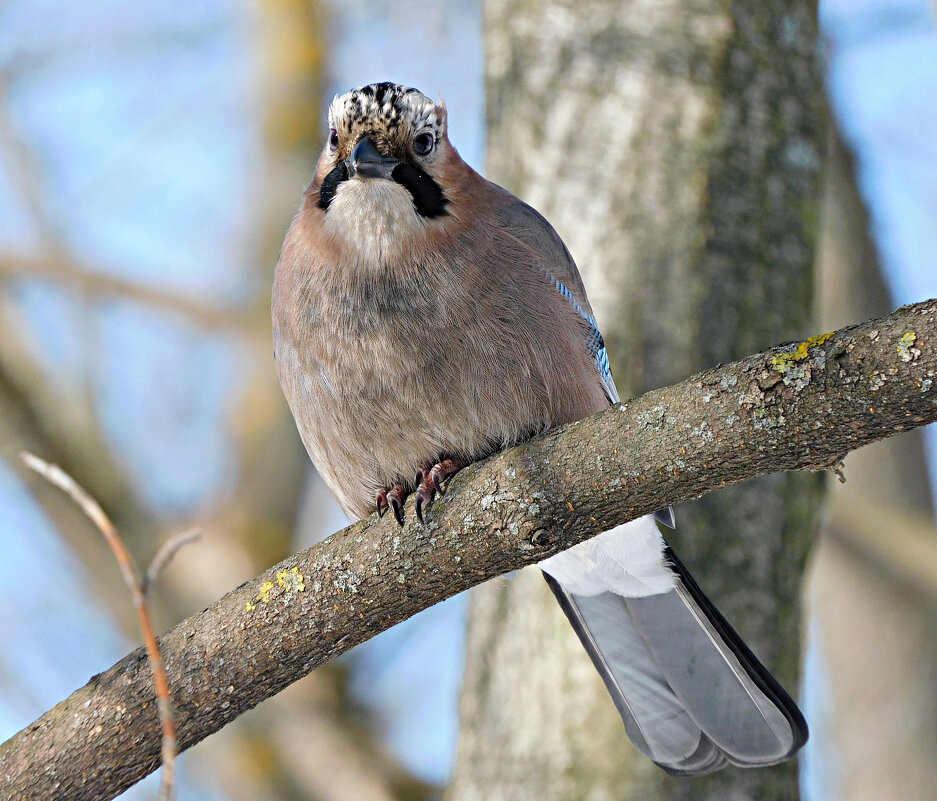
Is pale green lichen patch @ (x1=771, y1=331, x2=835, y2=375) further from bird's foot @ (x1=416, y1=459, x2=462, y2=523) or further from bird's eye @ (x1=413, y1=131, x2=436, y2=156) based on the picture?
bird's eye @ (x1=413, y1=131, x2=436, y2=156)

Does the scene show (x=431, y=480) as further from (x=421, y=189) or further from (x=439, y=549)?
(x=421, y=189)

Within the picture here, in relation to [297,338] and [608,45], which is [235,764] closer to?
[297,338]

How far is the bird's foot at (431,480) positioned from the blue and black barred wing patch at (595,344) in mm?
710

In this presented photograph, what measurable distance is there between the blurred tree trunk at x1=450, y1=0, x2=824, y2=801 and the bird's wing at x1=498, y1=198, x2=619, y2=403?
545mm

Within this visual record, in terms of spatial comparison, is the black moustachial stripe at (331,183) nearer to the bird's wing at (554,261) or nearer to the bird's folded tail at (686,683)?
the bird's wing at (554,261)

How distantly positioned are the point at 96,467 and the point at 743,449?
14.6 ft

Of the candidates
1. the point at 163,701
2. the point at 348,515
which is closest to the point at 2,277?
the point at 348,515

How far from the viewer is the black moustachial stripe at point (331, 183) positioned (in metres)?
3.64

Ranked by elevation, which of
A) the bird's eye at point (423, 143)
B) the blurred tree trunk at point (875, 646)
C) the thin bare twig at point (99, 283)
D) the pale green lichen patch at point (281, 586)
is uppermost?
the thin bare twig at point (99, 283)

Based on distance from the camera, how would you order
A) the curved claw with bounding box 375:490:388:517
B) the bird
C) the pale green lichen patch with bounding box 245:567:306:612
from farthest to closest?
the bird
the curved claw with bounding box 375:490:388:517
the pale green lichen patch with bounding box 245:567:306:612

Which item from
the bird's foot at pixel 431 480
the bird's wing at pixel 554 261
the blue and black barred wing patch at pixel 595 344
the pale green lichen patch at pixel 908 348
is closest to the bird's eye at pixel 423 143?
the bird's wing at pixel 554 261

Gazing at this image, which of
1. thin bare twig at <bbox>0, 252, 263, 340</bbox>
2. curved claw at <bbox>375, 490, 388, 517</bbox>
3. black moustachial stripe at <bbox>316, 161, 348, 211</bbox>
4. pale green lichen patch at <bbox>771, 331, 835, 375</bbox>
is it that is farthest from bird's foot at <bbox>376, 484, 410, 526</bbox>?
thin bare twig at <bbox>0, 252, 263, 340</bbox>

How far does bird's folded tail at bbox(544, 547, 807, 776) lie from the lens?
350 centimetres

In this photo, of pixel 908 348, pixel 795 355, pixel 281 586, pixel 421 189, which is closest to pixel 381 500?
pixel 281 586
